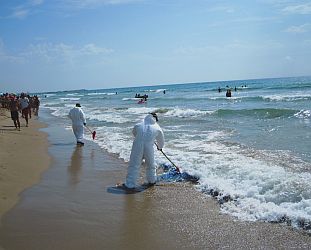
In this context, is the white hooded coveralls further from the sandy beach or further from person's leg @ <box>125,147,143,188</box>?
person's leg @ <box>125,147,143,188</box>

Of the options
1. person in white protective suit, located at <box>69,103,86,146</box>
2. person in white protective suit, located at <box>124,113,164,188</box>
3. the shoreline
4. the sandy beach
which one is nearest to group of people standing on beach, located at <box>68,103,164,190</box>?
person in white protective suit, located at <box>124,113,164,188</box>

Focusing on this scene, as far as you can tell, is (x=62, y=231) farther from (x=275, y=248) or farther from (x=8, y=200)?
(x=275, y=248)

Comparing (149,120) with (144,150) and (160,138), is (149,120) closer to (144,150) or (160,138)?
(160,138)

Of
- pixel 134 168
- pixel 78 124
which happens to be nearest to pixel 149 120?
pixel 134 168

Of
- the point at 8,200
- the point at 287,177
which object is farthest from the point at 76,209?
the point at 287,177

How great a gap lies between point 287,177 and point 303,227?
2.31 meters

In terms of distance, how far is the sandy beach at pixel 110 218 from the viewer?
4.63 metres

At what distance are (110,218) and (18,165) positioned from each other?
428cm

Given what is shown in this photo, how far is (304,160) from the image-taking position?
891 cm

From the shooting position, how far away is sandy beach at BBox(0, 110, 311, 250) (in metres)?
4.63

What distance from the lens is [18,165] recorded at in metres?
8.96

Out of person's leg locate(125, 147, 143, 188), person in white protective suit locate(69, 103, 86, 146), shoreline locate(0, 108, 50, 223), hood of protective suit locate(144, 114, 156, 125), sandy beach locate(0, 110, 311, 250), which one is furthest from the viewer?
person in white protective suit locate(69, 103, 86, 146)

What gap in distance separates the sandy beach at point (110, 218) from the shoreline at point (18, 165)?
19 mm

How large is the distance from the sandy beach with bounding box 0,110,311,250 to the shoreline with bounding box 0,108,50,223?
2 centimetres
